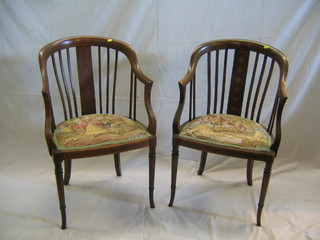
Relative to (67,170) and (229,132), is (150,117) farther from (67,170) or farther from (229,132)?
(67,170)

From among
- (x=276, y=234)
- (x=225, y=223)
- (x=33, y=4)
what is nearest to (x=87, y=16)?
(x=33, y=4)

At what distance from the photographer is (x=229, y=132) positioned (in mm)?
1353

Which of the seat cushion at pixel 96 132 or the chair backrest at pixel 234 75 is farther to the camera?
the chair backrest at pixel 234 75

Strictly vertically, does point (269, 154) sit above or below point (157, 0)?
below

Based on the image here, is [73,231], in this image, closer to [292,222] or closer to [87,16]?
[292,222]

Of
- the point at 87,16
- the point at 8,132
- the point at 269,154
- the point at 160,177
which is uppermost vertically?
the point at 87,16

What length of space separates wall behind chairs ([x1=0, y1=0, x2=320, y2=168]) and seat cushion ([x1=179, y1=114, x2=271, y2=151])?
0.44 metres

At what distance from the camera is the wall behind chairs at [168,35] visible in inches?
62.8

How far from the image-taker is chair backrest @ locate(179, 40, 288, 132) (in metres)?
1.45

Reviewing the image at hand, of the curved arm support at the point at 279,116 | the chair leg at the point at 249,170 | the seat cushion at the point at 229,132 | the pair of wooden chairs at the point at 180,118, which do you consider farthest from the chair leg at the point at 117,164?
the curved arm support at the point at 279,116

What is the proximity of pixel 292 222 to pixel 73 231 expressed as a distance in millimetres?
1062

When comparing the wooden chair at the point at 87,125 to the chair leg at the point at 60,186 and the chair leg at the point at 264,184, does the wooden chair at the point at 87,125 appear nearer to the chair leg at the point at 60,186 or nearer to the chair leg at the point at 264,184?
the chair leg at the point at 60,186

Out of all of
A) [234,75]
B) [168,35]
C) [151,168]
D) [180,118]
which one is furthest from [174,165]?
[168,35]

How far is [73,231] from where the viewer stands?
1364mm
